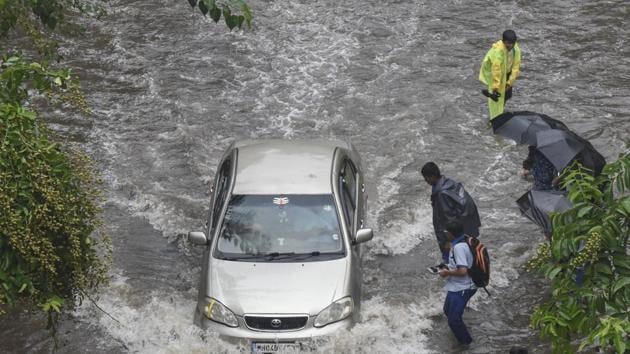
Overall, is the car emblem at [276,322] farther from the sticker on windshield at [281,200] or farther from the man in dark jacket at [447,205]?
the man in dark jacket at [447,205]

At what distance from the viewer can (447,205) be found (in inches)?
377

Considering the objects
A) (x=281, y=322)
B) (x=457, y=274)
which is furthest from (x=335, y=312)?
(x=457, y=274)

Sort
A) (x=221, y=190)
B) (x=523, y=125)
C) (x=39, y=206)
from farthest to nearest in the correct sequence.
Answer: (x=523, y=125) < (x=221, y=190) < (x=39, y=206)

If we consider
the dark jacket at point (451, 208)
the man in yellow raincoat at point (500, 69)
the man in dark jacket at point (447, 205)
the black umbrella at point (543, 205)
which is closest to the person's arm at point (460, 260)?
the man in dark jacket at point (447, 205)

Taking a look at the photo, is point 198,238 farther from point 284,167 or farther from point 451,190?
point 451,190

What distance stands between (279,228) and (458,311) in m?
2.04

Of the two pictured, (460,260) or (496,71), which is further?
(496,71)

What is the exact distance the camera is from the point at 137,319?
10.3 m

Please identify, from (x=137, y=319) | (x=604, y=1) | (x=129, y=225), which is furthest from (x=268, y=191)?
(x=604, y=1)

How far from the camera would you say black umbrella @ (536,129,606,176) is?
1041 centimetres

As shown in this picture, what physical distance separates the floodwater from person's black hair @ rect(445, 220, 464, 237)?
1.43 m

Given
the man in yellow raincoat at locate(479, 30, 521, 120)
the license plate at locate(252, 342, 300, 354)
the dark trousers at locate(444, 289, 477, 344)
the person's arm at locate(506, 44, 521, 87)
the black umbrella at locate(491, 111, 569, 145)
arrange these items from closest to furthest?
1. the license plate at locate(252, 342, 300, 354)
2. the dark trousers at locate(444, 289, 477, 344)
3. the black umbrella at locate(491, 111, 569, 145)
4. the man in yellow raincoat at locate(479, 30, 521, 120)
5. the person's arm at locate(506, 44, 521, 87)

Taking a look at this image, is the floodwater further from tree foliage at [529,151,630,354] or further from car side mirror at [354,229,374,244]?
tree foliage at [529,151,630,354]

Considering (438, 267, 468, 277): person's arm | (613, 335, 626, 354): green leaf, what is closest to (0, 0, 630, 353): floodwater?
(438, 267, 468, 277): person's arm
